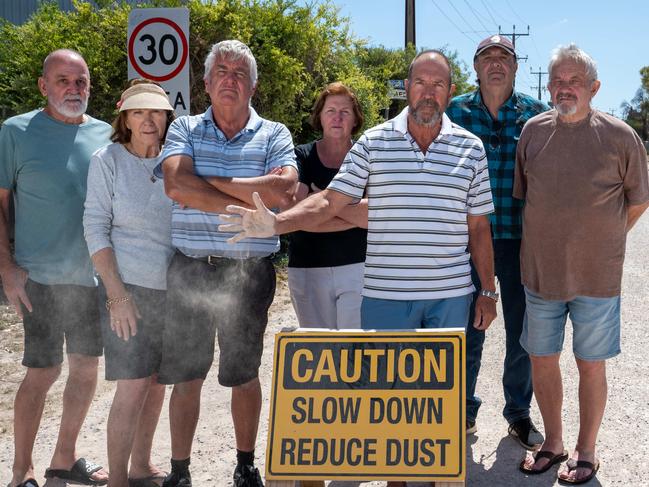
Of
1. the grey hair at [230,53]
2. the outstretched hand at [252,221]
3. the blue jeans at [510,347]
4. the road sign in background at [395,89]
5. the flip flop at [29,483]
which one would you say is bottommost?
the flip flop at [29,483]

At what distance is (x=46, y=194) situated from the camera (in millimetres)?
3562

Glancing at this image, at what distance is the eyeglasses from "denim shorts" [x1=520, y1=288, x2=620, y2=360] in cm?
84

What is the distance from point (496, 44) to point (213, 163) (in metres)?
1.84

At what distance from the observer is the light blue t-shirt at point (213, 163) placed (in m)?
3.38

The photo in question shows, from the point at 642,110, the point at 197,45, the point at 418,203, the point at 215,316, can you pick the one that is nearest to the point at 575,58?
the point at 418,203

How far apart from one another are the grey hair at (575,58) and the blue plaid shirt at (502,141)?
1.82 feet

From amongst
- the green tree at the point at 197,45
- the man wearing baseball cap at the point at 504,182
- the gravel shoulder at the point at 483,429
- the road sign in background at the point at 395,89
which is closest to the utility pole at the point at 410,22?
the road sign in background at the point at 395,89

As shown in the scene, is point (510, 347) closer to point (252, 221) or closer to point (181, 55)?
point (252, 221)

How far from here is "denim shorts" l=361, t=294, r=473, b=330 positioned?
333 cm

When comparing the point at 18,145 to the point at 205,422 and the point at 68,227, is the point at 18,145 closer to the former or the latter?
the point at 68,227

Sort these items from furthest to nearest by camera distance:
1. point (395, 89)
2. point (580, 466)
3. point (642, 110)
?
point (642, 110) < point (395, 89) < point (580, 466)

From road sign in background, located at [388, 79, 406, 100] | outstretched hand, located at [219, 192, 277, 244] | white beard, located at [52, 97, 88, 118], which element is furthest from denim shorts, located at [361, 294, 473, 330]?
road sign in background, located at [388, 79, 406, 100]

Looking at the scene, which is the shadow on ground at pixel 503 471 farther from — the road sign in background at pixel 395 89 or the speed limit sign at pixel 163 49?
the road sign in background at pixel 395 89

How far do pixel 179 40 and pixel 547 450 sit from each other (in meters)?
3.78
